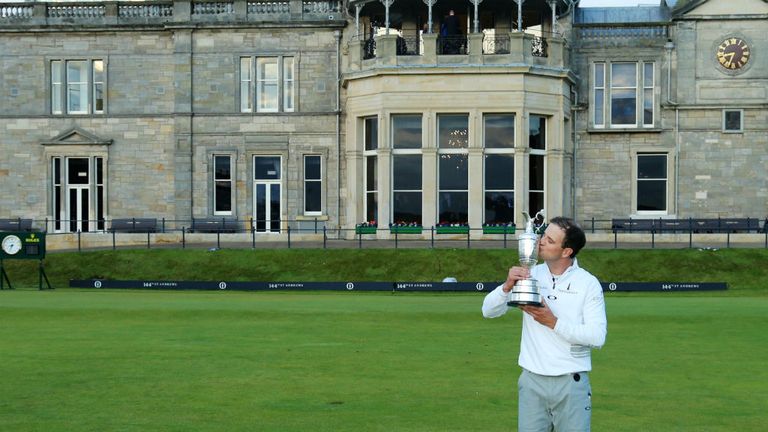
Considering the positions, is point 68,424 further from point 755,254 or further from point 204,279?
point 755,254

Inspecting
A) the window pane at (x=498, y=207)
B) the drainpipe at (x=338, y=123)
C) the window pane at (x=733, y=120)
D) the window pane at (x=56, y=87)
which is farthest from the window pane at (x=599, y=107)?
the window pane at (x=56, y=87)

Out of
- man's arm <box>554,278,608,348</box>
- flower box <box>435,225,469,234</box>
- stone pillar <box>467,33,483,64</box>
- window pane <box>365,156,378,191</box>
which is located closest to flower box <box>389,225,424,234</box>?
flower box <box>435,225,469,234</box>

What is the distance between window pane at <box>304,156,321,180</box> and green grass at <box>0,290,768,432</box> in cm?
2443

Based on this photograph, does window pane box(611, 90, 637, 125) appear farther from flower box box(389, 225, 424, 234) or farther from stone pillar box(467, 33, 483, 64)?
flower box box(389, 225, 424, 234)

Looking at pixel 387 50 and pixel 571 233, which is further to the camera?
pixel 387 50

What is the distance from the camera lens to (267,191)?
1897 inches

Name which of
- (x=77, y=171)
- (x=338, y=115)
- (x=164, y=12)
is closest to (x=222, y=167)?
(x=338, y=115)

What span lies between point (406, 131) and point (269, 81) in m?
7.46

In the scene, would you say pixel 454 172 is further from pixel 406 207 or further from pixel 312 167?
pixel 312 167

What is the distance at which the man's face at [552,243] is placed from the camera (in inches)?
287

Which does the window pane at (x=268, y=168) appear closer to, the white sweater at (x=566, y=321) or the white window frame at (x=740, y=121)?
the white window frame at (x=740, y=121)

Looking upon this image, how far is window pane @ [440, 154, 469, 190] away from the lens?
143 ft

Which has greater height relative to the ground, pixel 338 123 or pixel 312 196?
pixel 338 123

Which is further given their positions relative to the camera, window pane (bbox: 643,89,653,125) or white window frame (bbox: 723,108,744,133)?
window pane (bbox: 643,89,653,125)
